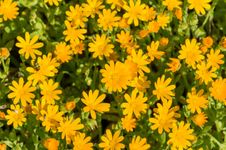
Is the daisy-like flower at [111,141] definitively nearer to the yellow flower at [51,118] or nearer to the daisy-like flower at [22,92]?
the yellow flower at [51,118]

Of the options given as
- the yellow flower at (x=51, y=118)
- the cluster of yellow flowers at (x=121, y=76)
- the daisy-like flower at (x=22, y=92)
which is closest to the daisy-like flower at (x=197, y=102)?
the cluster of yellow flowers at (x=121, y=76)

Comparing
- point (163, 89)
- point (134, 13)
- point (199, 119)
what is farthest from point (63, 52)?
point (199, 119)

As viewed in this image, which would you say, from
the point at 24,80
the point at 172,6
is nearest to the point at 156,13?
the point at 172,6

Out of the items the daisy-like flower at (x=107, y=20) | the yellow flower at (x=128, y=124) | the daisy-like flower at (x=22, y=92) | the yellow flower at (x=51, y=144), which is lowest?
the yellow flower at (x=51, y=144)

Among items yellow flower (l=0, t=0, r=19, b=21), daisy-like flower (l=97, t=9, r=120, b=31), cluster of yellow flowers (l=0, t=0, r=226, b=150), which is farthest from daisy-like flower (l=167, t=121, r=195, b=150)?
yellow flower (l=0, t=0, r=19, b=21)

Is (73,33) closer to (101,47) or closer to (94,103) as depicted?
(101,47)

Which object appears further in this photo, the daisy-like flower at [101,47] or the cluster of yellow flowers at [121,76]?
the daisy-like flower at [101,47]

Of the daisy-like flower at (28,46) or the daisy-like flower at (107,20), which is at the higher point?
the daisy-like flower at (107,20)
